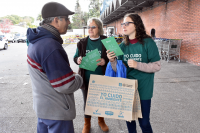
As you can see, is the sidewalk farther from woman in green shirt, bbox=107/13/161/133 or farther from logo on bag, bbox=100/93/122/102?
logo on bag, bbox=100/93/122/102

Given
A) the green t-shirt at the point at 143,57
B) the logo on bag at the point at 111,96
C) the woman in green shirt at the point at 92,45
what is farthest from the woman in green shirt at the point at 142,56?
the woman in green shirt at the point at 92,45

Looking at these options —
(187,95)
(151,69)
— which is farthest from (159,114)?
(151,69)

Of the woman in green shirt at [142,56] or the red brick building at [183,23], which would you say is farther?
the red brick building at [183,23]

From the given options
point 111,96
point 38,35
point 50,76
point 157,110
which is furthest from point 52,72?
point 157,110

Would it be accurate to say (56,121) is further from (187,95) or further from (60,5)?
(187,95)

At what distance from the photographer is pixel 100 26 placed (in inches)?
102

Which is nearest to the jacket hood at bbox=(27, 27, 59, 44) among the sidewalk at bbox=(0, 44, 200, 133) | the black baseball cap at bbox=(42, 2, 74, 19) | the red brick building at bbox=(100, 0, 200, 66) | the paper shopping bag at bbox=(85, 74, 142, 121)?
the black baseball cap at bbox=(42, 2, 74, 19)

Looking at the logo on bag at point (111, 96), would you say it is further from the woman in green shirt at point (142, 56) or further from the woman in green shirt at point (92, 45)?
the woman in green shirt at point (92, 45)

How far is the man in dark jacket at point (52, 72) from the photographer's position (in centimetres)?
130

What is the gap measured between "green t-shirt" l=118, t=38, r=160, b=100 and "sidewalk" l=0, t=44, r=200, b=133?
127 centimetres

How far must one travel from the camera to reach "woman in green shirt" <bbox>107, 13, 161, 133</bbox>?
1898 mm

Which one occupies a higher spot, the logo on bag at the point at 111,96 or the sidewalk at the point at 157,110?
the logo on bag at the point at 111,96

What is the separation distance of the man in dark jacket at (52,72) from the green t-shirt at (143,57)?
83 centimetres

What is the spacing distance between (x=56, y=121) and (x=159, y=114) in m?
2.71
